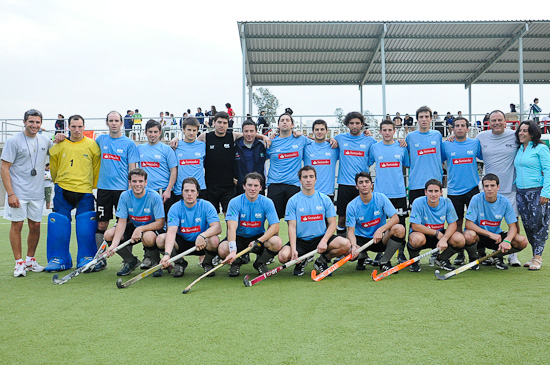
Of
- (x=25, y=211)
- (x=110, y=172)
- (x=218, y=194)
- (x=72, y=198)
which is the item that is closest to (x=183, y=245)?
(x=218, y=194)

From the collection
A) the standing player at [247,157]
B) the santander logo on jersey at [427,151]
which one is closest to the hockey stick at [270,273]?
the standing player at [247,157]

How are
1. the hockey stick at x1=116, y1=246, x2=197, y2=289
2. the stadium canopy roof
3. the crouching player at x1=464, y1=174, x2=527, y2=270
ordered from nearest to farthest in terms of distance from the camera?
the hockey stick at x1=116, y1=246, x2=197, y2=289 → the crouching player at x1=464, y1=174, x2=527, y2=270 → the stadium canopy roof

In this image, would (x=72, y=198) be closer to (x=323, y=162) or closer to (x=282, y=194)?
(x=282, y=194)

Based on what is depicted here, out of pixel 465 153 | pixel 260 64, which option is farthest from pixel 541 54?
pixel 465 153

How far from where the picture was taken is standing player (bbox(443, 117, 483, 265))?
6164 mm

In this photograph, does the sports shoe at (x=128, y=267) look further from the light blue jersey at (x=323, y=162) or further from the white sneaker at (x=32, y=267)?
the light blue jersey at (x=323, y=162)

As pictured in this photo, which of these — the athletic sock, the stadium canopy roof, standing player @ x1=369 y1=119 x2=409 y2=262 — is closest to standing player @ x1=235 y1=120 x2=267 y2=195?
standing player @ x1=369 y1=119 x2=409 y2=262

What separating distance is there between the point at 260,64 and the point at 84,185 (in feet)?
48.6

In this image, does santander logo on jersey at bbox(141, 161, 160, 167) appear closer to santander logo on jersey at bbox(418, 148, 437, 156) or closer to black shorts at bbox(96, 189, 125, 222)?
black shorts at bbox(96, 189, 125, 222)

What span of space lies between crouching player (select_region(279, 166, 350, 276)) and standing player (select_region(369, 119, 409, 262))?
3.47 ft

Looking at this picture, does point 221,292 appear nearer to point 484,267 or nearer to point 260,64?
point 484,267

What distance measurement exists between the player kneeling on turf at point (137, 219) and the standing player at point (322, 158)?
7.22 ft

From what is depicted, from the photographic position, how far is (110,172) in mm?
6172

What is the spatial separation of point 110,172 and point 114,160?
0.17 m
